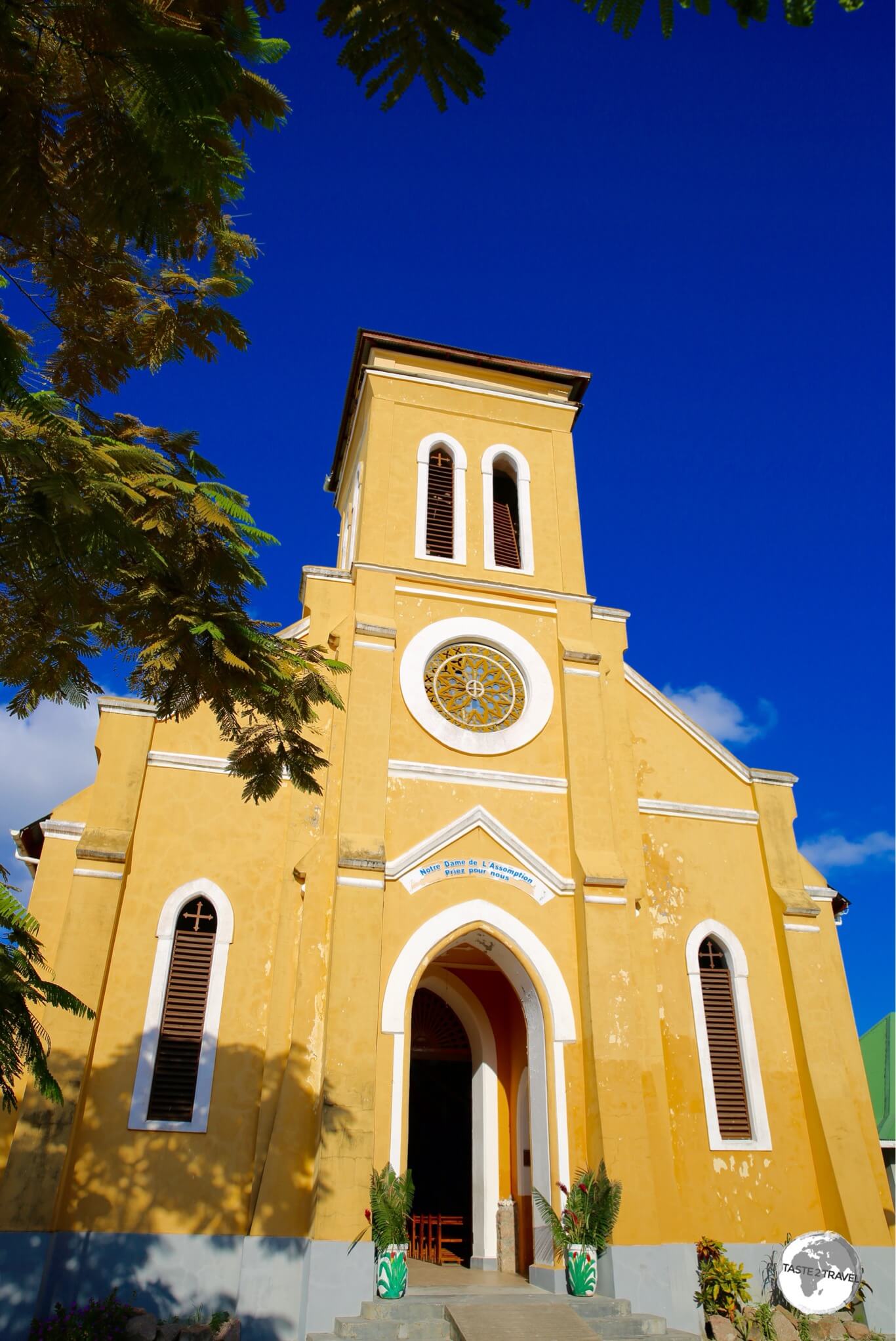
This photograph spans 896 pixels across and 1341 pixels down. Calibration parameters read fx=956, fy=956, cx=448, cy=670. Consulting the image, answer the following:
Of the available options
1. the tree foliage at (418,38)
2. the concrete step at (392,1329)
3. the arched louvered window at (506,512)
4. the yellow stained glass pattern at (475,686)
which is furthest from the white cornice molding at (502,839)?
the tree foliage at (418,38)

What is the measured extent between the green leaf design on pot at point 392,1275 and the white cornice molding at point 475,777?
20.2 ft

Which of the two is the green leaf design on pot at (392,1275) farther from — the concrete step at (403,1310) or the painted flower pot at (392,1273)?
the concrete step at (403,1310)

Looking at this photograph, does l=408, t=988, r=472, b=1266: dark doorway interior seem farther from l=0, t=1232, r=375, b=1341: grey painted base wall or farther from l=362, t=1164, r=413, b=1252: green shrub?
l=0, t=1232, r=375, b=1341: grey painted base wall

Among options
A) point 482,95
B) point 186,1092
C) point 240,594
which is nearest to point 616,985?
point 186,1092

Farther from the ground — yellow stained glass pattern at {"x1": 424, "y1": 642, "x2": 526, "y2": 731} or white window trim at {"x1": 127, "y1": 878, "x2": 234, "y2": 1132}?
yellow stained glass pattern at {"x1": 424, "y1": 642, "x2": 526, "y2": 731}

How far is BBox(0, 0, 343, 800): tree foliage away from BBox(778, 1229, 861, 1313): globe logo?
960 cm

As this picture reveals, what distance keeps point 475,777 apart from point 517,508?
21.7 feet

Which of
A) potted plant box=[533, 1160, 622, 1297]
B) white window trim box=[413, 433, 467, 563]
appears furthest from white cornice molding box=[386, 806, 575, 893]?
white window trim box=[413, 433, 467, 563]

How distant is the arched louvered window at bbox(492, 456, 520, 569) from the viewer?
17.9 meters

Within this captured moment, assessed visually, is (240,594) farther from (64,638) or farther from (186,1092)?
(186,1092)

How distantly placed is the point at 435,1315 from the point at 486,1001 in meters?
5.87

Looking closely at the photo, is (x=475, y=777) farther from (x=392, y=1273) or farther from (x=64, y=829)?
(x=392, y=1273)

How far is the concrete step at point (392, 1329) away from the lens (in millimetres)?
10070

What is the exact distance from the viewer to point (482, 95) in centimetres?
423
